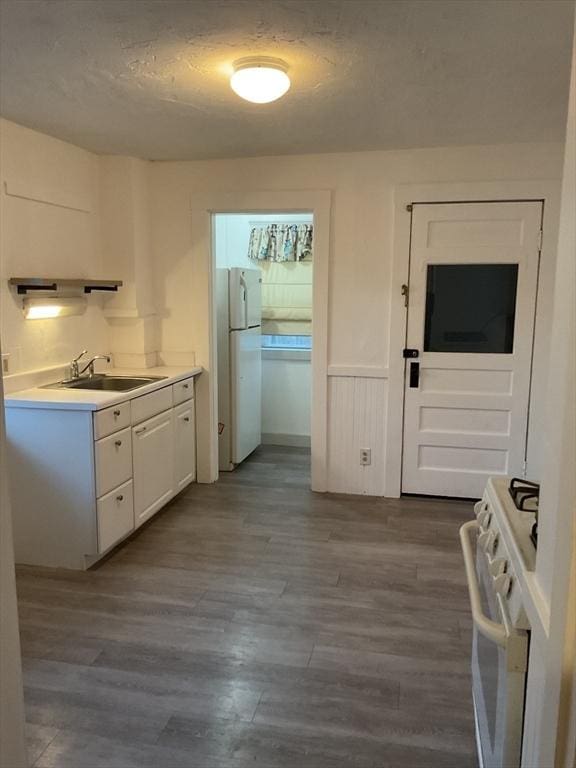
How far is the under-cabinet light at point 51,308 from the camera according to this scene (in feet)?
11.5

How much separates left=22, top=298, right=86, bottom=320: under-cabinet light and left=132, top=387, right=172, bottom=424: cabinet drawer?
2.63ft

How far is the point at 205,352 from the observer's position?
14.7ft

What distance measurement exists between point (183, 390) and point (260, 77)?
2333 mm

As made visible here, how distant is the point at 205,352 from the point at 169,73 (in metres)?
2.23

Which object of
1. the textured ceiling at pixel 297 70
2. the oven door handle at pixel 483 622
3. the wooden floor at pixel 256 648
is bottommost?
the wooden floor at pixel 256 648

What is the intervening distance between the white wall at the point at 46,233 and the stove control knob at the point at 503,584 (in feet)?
9.55

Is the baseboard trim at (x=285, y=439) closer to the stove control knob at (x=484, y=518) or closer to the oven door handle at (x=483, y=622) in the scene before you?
the stove control knob at (x=484, y=518)

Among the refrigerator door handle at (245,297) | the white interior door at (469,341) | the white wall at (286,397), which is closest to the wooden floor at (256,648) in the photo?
the white interior door at (469,341)

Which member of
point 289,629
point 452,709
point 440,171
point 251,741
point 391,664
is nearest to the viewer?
point 251,741

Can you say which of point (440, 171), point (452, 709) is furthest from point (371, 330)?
point (452, 709)

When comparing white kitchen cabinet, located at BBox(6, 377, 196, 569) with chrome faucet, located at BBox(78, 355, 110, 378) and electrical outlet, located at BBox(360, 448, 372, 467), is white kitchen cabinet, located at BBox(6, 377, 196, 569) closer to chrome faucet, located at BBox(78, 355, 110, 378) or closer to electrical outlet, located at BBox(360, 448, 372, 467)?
chrome faucet, located at BBox(78, 355, 110, 378)

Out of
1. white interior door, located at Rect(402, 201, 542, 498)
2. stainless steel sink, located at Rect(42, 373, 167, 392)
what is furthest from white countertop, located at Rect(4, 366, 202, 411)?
white interior door, located at Rect(402, 201, 542, 498)

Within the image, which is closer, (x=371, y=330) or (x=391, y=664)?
(x=391, y=664)

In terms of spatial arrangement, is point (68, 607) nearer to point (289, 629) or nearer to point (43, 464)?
point (43, 464)
